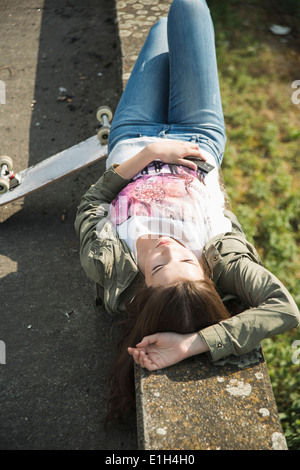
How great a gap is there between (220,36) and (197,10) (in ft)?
7.13

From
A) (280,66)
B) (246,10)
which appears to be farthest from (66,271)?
(246,10)

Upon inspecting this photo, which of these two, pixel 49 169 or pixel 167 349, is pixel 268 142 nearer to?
pixel 49 169

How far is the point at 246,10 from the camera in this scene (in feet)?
18.2

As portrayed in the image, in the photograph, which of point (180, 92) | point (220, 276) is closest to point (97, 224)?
point (220, 276)

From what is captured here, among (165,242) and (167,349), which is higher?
(165,242)

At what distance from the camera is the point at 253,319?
194 centimetres

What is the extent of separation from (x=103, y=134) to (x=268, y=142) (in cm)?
177

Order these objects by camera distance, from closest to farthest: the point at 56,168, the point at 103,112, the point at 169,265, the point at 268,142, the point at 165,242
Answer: the point at 169,265, the point at 165,242, the point at 56,168, the point at 103,112, the point at 268,142

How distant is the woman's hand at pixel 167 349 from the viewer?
74.7 inches

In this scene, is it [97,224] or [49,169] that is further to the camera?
[49,169]

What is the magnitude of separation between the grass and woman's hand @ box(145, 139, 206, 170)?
1.21 metres

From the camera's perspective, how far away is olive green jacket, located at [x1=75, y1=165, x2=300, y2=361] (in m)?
1.92
